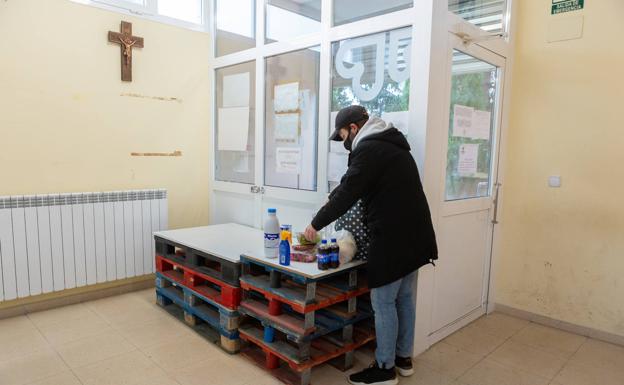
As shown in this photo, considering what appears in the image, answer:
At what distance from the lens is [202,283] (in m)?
2.89

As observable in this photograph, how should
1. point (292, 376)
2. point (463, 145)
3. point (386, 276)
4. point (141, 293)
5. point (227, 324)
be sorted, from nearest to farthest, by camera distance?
point (386, 276), point (292, 376), point (227, 324), point (463, 145), point (141, 293)

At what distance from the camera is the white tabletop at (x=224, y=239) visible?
2694 millimetres

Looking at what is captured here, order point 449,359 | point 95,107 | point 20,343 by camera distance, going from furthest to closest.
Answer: point 95,107, point 20,343, point 449,359

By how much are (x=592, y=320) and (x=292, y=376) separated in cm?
220

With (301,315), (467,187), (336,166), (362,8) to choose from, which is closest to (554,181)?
(467,187)

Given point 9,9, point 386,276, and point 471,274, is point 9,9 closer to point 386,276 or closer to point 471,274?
point 386,276

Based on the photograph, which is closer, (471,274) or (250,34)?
(471,274)

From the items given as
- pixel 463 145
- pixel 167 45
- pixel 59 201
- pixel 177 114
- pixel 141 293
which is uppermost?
pixel 167 45

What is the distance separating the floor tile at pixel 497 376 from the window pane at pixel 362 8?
2256 millimetres

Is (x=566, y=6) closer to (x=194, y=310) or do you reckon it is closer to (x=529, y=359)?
(x=529, y=359)

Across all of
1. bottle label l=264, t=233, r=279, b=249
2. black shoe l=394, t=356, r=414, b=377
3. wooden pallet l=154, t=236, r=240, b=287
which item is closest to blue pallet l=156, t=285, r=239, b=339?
wooden pallet l=154, t=236, r=240, b=287

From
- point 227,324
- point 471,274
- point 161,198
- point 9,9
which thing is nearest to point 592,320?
point 471,274

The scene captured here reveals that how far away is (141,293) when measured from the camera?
3557 millimetres

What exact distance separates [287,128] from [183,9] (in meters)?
1.68
